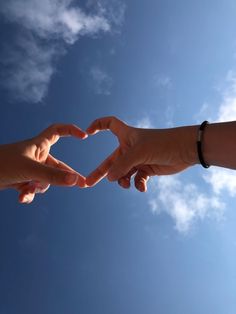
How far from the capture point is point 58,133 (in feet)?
14.3

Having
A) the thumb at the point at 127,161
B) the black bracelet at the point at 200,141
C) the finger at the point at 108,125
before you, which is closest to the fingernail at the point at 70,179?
the thumb at the point at 127,161

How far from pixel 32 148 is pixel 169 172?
160 centimetres

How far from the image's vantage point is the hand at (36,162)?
11.1 feet

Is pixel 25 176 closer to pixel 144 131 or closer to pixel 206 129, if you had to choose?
pixel 144 131

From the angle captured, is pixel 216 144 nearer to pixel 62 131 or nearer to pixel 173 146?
pixel 173 146

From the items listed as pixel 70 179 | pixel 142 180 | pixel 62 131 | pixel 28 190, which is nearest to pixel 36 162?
pixel 70 179

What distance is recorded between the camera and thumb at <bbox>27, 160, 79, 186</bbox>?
3.36 metres

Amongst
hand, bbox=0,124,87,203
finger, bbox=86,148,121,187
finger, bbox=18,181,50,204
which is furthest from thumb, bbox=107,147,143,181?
finger, bbox=18,181,50,204

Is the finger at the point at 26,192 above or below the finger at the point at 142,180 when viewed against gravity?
below

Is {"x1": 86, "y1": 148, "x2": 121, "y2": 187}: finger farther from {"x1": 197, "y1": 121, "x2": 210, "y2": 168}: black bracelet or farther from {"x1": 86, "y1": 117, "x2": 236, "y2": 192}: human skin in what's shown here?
{"x1": 197, "y1": 121, "x2": 210, "y2": 168}: black bracelet

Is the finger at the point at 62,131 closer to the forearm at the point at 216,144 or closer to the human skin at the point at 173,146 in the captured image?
the human skin at the point at 173,146

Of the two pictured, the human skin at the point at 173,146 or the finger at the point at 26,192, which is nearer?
the human skin at the point at 173,146

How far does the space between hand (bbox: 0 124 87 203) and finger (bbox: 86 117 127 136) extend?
133 millimetres

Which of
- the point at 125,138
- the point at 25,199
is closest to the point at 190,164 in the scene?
the point at 125,138
